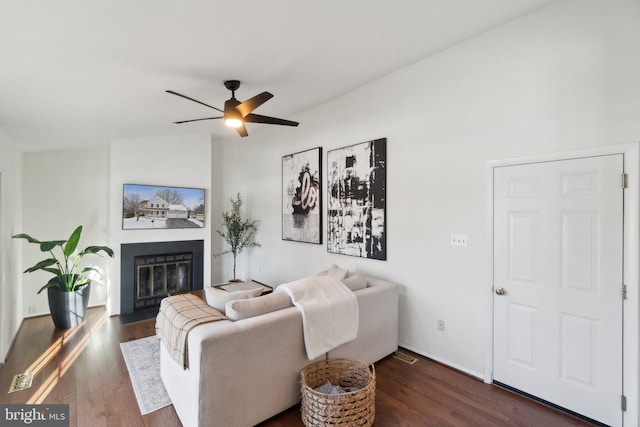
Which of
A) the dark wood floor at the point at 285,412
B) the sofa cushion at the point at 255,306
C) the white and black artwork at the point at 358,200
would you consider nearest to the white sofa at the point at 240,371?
the sofa cushion at the point at 255,306

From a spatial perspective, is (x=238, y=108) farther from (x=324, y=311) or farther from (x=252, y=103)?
(x=324, y=311)

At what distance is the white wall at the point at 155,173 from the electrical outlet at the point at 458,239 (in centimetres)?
409

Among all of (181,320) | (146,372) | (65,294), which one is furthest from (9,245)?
(181,320)

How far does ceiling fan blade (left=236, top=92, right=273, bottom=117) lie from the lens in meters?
2.63

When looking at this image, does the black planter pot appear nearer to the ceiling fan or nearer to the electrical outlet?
the ceiling fan

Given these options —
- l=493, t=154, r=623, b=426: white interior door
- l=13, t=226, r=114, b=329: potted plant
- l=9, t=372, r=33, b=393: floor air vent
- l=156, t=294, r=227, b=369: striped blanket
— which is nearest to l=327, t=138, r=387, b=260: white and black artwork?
l=493, t=154, r=623, b=426: white interior door

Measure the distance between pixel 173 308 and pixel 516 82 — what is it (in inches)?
131

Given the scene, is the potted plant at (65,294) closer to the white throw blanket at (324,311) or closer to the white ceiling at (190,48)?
the white ceiling at (190,48)

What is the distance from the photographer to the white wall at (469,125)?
2.08m

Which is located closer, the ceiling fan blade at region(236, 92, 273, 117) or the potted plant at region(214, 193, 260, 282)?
the ceiling fan blade at region(236, 92, 273, 117)

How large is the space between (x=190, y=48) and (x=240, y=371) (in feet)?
7.99

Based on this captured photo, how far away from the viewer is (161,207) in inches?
189

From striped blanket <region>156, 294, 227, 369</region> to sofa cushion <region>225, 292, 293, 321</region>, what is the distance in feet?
0.28

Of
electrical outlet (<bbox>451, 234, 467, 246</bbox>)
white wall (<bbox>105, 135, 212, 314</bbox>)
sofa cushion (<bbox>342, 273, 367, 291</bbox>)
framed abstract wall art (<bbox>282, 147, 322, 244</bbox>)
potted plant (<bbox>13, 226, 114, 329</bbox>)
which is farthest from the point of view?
white wall (<bbox>105, 135, 212, 314</bbox>)
